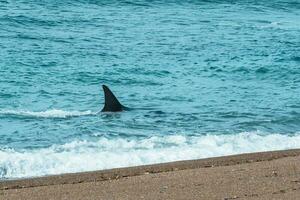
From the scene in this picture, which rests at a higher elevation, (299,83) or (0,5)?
(299,83)

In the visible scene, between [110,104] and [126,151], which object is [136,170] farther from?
[110,104]

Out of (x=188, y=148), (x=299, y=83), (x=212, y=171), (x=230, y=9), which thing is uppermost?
(x=212, y=171)

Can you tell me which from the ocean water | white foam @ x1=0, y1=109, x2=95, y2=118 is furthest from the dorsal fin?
white foam @ x1=0, y1=109, x2=95, y2=118

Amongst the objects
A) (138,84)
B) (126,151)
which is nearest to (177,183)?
(126,151)

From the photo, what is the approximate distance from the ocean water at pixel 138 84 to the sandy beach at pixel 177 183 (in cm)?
Result: 134

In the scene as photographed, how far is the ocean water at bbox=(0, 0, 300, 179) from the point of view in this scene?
13453 millimetres

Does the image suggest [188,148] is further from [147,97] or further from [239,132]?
[147,97]

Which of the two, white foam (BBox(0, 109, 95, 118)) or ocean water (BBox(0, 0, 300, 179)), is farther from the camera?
white foam (BBox(0, 109, 95, 118))

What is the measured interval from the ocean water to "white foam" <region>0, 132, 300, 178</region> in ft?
0.06

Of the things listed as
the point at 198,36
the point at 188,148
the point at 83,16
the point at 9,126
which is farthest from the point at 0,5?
the point at 188,148

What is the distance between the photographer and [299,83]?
75.0ft

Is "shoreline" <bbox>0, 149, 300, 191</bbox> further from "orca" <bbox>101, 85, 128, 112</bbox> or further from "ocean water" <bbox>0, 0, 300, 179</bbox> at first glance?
"orca" <bbox>101, 85, 128, 112</bbox>

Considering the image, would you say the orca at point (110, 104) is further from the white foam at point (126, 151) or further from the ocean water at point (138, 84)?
the white foam at point (126, 151)

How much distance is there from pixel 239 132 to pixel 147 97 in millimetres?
4861
